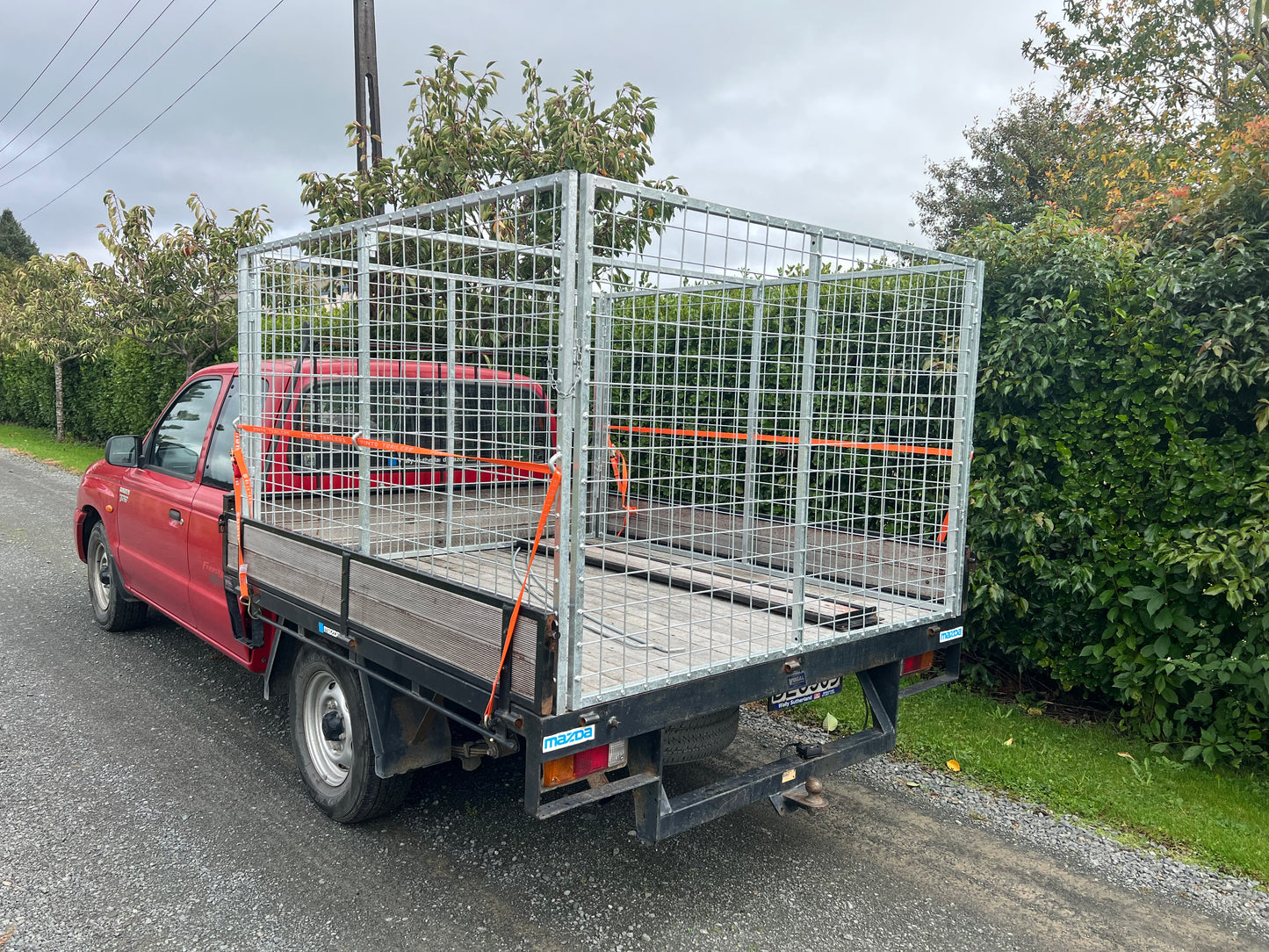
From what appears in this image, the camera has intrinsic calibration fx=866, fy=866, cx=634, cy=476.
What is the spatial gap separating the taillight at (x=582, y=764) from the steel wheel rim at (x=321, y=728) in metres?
1.38

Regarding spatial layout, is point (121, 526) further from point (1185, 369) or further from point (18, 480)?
point (18, 480)

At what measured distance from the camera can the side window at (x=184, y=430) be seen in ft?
15.7

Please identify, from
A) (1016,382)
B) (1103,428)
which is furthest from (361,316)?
(1103,428)

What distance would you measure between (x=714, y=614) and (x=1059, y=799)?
6.35ft

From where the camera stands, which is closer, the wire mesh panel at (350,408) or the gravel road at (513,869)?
Result: the gravel road at (513,869)

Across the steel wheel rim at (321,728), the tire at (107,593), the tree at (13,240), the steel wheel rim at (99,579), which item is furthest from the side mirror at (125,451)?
the tree at (13,240)

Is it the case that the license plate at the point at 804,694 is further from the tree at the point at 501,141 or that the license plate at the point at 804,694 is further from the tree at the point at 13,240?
the tree at the point at 13,240

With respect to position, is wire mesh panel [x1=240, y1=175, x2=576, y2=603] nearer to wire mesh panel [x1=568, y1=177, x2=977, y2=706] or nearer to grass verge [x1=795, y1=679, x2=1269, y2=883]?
wire mesh panel [x1=568, y1=177, x2=977, y2=706]

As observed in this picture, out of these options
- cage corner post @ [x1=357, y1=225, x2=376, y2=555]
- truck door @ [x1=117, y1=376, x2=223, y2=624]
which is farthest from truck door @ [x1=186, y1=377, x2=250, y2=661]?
cage corner post @ [x1=357, y1=225, x2=376, y2=555]

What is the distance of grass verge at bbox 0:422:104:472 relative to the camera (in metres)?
17.9

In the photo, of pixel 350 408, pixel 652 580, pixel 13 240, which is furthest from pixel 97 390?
pixel 13 240

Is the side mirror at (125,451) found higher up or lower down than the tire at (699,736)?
higher up

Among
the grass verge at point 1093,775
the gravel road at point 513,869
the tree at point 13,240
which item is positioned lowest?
the gravel road at point 513,869

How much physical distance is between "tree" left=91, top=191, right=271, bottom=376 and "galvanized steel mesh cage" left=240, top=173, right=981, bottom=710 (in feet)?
30.4
